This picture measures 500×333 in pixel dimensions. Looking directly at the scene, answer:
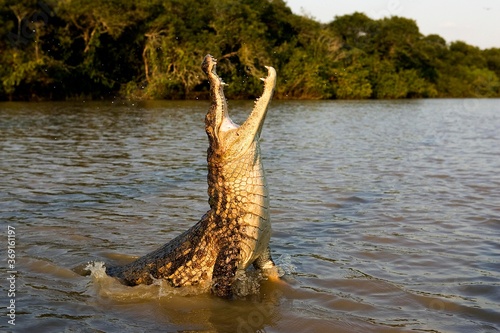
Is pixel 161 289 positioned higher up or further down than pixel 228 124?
further down

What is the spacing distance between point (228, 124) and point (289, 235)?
2345 mm

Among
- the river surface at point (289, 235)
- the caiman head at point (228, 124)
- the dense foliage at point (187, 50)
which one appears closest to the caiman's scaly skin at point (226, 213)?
the caiman head at point (228, 124)

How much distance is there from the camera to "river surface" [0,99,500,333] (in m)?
4.36

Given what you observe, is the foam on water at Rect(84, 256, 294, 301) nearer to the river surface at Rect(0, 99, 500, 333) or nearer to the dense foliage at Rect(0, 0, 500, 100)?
the river surface at Rect(0, 99, 500, 333)

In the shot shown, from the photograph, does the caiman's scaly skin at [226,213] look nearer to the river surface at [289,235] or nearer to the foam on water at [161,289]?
the foam on water at [161,289]

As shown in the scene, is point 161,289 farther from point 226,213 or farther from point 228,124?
point 228,124

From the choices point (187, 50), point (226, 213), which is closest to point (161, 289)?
point (226, 213)

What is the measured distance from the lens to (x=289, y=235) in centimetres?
662

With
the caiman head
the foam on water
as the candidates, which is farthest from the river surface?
the caiman head

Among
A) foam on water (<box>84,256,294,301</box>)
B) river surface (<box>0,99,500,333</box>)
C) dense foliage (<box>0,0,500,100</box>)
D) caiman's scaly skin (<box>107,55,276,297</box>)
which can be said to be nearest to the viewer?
river surface (<box>0,99,500,333</box>)

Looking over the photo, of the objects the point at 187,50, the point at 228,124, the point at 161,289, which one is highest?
the point at 187,50

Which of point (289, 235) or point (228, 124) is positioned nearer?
point (228, 124)

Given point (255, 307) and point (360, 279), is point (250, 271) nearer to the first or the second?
point (255, 307)

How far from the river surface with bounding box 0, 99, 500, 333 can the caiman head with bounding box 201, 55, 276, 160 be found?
1.25 m
